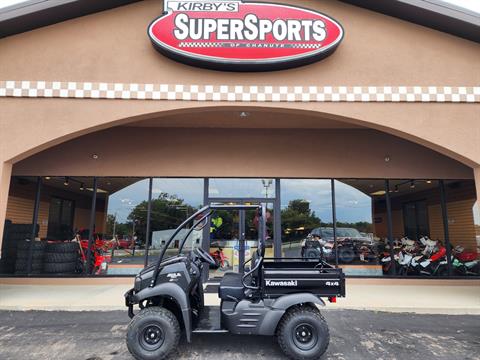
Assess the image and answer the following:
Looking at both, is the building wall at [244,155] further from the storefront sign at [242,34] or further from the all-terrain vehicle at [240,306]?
the all-terrain vehicle at [240,306]

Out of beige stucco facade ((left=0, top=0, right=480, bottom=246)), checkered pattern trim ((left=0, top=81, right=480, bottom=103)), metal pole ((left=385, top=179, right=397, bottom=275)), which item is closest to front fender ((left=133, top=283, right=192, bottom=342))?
beige stucco facade ((left=0, top=0, right=480, bottom=246))

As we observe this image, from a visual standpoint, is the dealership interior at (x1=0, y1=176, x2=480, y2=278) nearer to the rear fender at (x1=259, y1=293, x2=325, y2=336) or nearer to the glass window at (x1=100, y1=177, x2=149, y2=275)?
the glass window at (x1=100, y1=177, x2=149, y2=275)

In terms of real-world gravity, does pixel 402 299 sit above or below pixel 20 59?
below

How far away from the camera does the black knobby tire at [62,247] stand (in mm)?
8250

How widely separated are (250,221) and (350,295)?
9.45ft

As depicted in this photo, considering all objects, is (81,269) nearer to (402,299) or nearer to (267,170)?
(267,170)

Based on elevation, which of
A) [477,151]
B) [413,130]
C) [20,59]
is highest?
[20,59]

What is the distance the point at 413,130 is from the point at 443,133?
59 centimetres

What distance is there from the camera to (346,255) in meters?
8.52

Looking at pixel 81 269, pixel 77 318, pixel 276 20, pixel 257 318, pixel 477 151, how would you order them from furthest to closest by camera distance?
pixel 81 269
pixel 276 20
pixel 477 151
pixel 77 318
pixel 257 318

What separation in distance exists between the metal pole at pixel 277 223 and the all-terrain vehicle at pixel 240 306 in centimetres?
425

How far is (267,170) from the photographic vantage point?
329 inches

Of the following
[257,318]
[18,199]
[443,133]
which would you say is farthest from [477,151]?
[18,199]

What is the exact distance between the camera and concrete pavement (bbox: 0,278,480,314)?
5.89m
